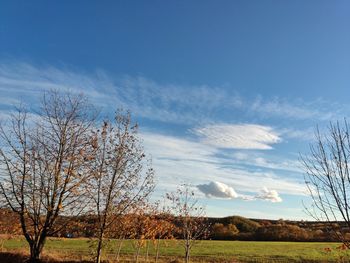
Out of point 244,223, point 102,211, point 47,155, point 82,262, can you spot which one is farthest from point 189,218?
point 244,223

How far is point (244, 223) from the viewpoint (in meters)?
70.2

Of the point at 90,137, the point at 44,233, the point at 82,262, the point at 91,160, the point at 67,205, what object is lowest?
the point at 82,262

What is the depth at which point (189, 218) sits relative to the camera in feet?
77.2

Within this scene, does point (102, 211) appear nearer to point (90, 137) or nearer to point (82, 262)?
point (90, 137)

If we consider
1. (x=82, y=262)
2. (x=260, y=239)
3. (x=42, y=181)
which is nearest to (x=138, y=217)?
(x=82, y=262)

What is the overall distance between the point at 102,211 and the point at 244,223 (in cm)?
5822

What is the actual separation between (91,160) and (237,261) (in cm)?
1853

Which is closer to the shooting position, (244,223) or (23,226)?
A: (23,226)

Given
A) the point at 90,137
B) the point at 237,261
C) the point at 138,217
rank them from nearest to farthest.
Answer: the point at 90,137 → the point at 138,217 → the point at 237,261

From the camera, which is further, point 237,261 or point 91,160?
point 237,261

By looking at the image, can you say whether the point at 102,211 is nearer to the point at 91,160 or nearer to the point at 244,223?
the point at 91,160

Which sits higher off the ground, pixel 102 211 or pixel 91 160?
pixel 91 160

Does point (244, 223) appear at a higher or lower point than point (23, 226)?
higher

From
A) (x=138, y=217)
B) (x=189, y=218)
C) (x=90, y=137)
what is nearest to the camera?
(x=90, y=137)
